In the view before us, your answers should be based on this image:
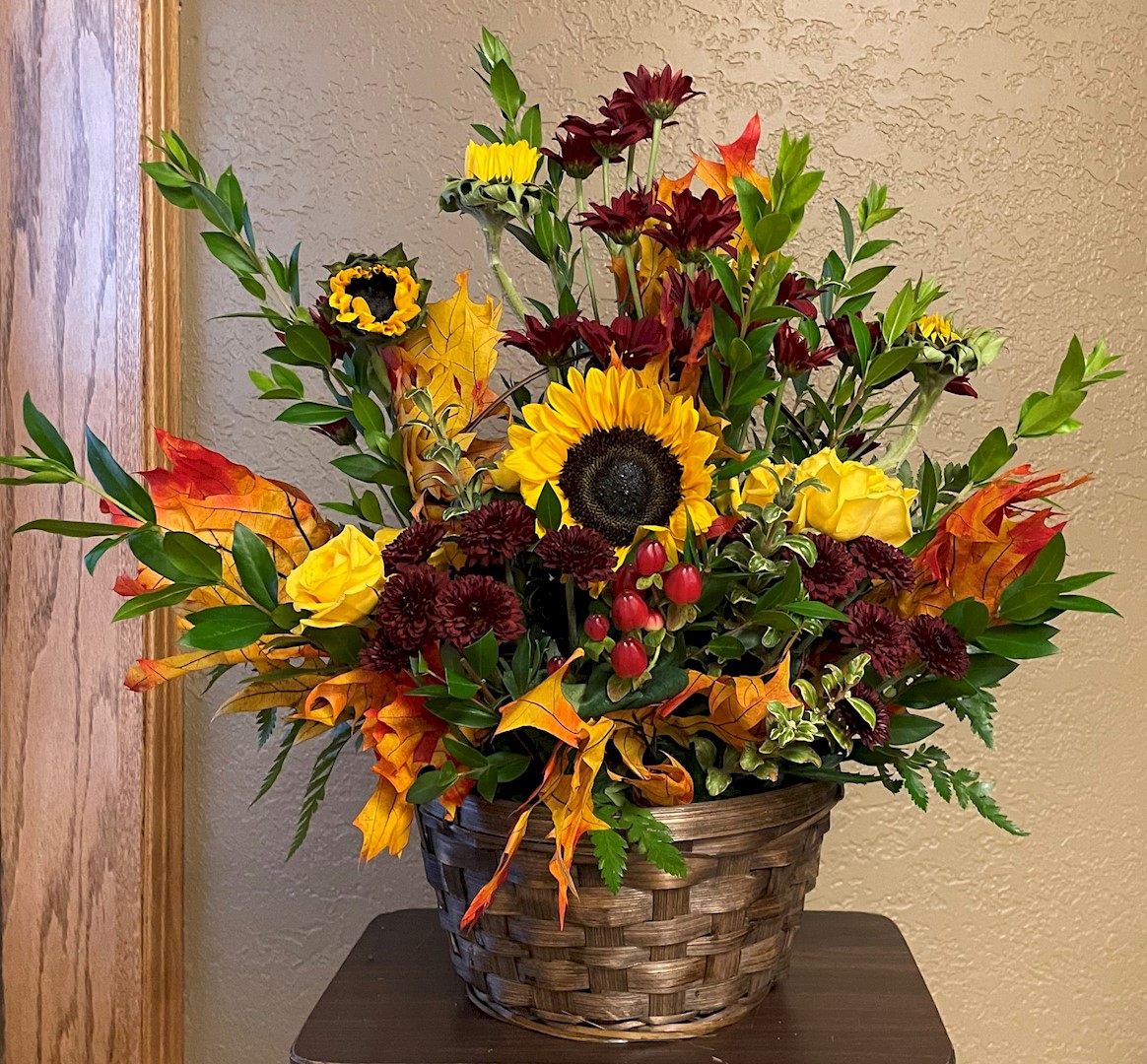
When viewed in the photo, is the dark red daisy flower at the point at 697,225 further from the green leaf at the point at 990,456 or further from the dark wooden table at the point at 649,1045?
the dark wooden table at the point at 649,1045

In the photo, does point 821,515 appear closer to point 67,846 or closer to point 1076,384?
point 1076,384

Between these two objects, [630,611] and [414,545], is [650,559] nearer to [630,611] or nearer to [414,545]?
[630,611]

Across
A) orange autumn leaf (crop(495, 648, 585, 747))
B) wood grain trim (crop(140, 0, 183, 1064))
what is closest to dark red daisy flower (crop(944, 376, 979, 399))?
orange autumn leaf (crop(495, 648, 585, 747))

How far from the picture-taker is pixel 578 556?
580mm

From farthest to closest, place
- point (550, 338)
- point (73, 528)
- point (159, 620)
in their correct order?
point (159, 620) < point (550, 338) < point (73, 528)

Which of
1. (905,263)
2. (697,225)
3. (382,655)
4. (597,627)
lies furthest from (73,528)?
(905,263)

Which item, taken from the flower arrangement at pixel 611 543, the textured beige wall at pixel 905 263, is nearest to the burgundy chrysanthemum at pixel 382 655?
the flower arrangement at pixel 611 543

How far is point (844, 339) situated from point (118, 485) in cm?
43

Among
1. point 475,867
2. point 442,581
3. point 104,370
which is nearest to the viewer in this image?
point 442,581

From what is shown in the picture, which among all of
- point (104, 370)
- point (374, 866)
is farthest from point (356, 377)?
point (374, 866)

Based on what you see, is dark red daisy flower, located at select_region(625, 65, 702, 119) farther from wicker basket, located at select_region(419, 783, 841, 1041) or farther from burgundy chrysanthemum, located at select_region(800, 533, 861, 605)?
wicker basket, located at select_region(419, 783, 841, 1041)

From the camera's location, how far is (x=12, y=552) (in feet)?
3.44

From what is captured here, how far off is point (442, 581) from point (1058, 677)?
27.8 inches

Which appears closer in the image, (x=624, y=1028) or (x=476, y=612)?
(x=476, y=612)
